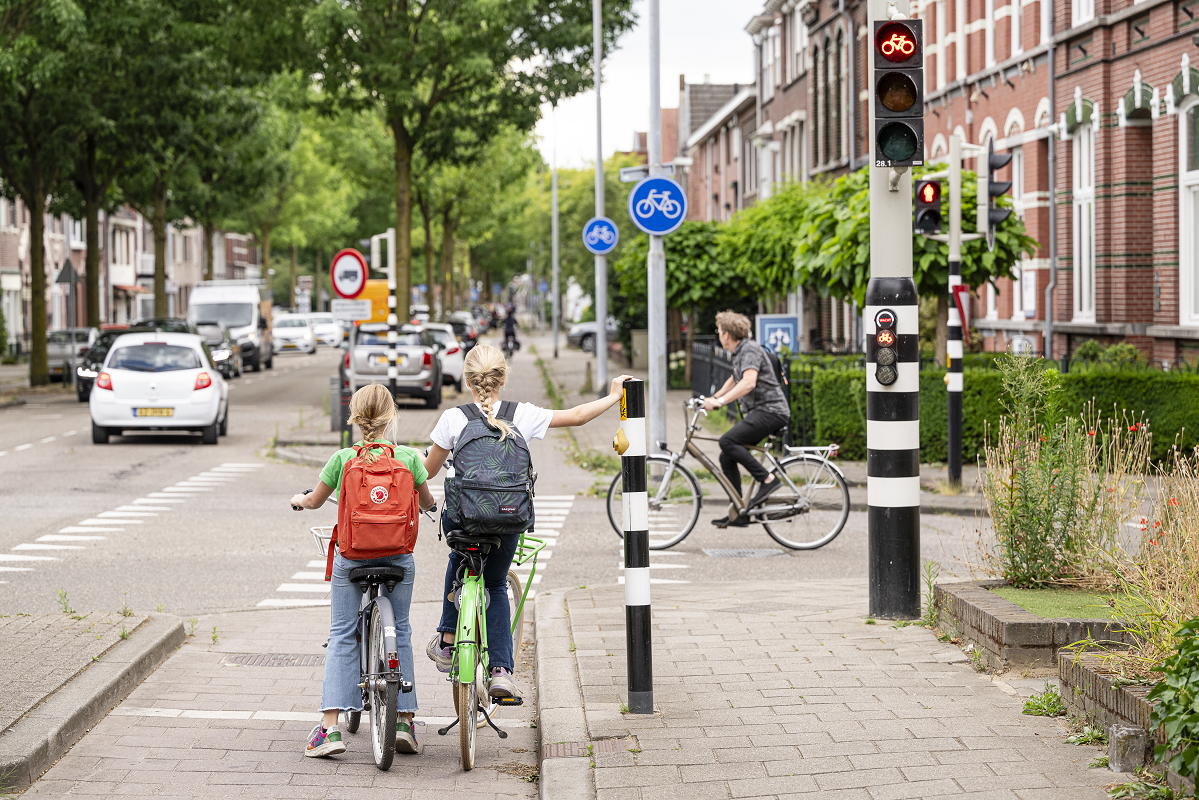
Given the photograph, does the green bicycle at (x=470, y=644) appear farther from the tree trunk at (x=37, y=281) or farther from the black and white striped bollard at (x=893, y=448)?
the tree trunk at (x=37, y=281)

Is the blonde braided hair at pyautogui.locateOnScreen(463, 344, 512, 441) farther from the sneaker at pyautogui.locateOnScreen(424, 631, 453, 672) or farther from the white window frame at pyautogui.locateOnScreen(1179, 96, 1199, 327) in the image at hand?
the white window frame at pyautogui.locateOnScreen(1179, 96, 1199, 327)

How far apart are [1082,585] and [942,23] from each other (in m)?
24.7

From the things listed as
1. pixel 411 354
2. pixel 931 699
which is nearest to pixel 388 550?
pixel 931 699

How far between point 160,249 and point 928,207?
114 ft

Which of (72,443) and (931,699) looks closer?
(931,699)

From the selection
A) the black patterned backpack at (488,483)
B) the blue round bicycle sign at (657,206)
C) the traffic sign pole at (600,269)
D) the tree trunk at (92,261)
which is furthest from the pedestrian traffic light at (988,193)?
the tree trunk at (92,261)

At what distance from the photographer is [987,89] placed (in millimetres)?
26844

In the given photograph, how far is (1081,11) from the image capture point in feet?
73.8

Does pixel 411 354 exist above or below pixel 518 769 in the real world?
above

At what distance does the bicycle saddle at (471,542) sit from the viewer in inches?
224

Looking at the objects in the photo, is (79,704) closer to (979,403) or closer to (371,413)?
(371,413)

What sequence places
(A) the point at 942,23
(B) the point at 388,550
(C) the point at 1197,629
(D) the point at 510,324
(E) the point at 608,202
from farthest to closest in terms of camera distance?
(E) the point at 608,202
(D) the point at 510,324
(A) the point at 942,23
(B) the point at 388,550
(C) the point at 1197,629

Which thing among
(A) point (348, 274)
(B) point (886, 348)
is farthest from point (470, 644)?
(A) point (348, 274)

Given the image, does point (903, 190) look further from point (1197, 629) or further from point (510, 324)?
point (510, 324)
